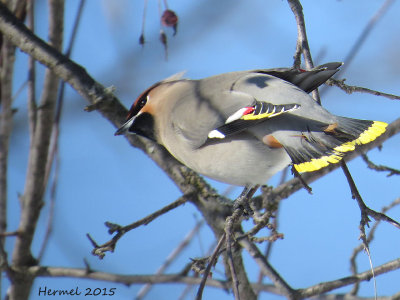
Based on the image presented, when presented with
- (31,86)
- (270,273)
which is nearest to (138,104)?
(31,86)

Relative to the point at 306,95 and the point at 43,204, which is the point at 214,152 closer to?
the point at 306,95

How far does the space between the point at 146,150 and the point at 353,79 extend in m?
0.96

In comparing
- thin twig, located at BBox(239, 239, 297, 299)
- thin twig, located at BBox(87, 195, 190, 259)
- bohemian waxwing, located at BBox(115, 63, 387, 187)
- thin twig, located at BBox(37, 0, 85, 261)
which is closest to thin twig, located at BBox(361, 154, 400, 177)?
bohemian waxwing, located at BBox(115, 63, 387, 187)

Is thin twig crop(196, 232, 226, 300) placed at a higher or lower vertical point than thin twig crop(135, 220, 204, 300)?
lower

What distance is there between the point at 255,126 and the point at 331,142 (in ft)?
0.94

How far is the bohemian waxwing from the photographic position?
219 cm

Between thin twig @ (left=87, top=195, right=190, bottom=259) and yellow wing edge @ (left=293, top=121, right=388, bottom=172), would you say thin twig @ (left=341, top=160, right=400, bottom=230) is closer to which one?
yellow wing edge @ (left=293, top=121, right=388, bottom=172)

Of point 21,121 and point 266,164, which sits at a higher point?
→ point 21,121

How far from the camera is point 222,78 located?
99.5 inches

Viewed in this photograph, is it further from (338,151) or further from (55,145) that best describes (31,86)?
(338,151)

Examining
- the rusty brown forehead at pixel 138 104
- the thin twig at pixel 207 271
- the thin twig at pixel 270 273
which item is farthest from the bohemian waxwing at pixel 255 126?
the thin twig at pixel 207 271

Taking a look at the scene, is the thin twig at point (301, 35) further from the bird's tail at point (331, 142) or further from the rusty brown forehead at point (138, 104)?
the rusty brown forehead at point (138, 104)

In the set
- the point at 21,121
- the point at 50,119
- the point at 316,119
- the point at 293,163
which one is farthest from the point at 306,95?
the point at 21,121

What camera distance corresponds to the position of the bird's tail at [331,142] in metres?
2.14
